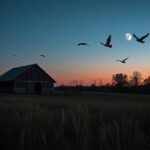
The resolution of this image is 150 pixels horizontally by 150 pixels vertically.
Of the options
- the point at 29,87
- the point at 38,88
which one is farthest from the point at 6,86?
the point at 38,88

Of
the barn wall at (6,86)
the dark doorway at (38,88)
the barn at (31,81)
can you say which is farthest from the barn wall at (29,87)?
the barn wall at (6,86)

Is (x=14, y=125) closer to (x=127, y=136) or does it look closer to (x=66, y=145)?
(x=66, y=145)

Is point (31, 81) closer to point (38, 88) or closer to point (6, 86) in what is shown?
point (38, 88)

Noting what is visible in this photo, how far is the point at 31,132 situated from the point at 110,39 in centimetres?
875

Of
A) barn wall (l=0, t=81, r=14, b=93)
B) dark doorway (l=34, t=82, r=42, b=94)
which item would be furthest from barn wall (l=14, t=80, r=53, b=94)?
barn wall (l=0, t=81, r=14, b=93)

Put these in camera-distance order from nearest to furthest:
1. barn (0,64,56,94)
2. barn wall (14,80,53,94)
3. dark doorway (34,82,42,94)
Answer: barn wall (14,80,53,94) < barn (0,64,56,94) < dark doorway (34,82,42,94)

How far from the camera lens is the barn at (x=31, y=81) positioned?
192 ft

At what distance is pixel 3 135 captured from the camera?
552cm

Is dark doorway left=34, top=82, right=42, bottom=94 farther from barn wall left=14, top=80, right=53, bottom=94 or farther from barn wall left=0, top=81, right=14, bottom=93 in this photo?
barn wall left=0, top=81, right=14, bottom=93

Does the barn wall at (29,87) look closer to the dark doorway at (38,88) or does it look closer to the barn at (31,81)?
the barn at (31,81)

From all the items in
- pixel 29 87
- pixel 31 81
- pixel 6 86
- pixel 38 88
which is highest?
pixel 31 81

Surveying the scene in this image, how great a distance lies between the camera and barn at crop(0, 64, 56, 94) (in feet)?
192

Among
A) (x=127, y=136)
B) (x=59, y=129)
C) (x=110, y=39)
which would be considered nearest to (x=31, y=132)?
(x=59, y=129)

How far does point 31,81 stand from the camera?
5959 cm
